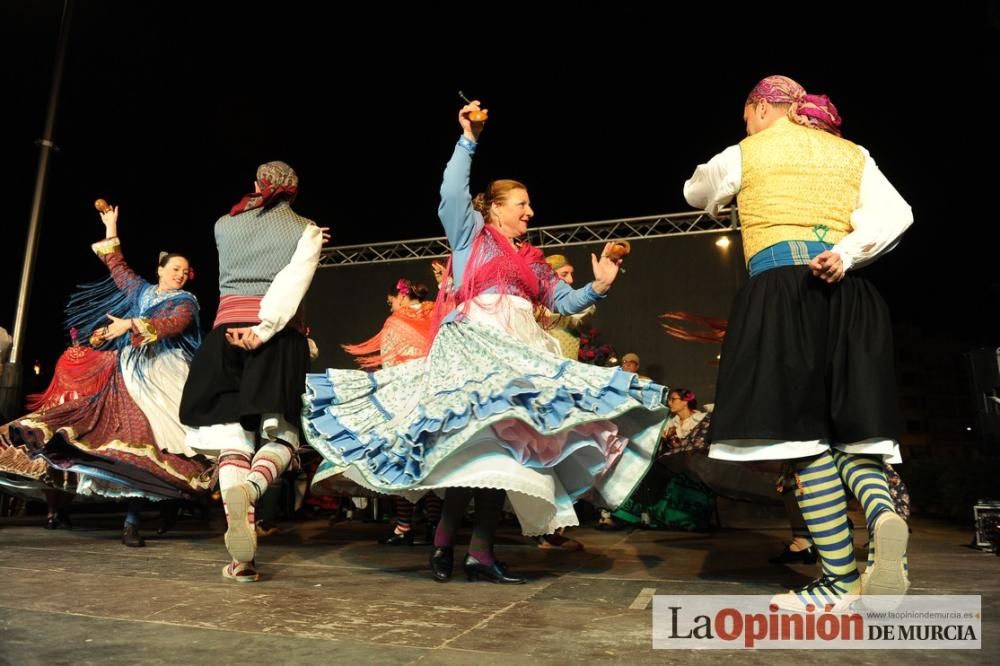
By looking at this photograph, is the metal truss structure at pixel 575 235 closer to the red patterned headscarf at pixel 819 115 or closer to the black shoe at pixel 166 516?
the black shoe at pixel 166 516

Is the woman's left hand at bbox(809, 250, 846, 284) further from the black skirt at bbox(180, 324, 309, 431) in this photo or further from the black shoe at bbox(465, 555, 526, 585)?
the black skirt at bbox(180, 324, 309, 431)

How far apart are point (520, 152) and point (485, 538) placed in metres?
5.22

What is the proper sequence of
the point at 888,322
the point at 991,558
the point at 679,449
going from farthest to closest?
the point at 679,449, the point at 991,558, the point at 888,322

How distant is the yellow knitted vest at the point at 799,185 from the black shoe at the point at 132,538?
2984 millimetres

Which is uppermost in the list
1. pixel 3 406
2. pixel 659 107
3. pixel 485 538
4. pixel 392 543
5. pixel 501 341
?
pixel 659 107

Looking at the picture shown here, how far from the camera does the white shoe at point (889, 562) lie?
1792 millimetres

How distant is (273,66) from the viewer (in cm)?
636

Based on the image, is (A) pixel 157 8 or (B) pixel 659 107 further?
(B) pixel 659 107

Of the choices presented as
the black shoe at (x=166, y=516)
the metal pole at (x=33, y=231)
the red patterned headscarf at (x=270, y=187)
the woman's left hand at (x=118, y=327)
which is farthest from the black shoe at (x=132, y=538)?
the metal pole at (x=33, y=231)

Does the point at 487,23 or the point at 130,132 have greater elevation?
the point at 487,23

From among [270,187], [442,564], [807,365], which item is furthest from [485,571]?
[270,187]

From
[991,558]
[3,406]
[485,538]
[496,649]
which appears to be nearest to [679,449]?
[991,558]

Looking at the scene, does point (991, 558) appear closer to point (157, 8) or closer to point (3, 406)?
point (3, 406)

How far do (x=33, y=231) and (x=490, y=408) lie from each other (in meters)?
4.07
